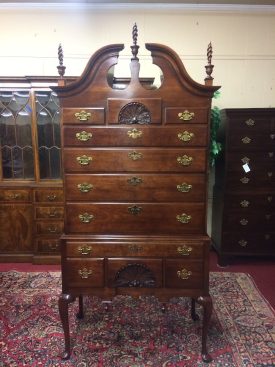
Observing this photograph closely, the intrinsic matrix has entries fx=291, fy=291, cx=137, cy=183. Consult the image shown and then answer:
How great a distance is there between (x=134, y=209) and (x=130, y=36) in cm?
259

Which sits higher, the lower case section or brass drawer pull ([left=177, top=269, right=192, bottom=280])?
brass drawer pull ([left=177, top=269, right=192, bottom=280])

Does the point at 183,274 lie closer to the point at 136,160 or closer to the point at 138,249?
the point at 138,249

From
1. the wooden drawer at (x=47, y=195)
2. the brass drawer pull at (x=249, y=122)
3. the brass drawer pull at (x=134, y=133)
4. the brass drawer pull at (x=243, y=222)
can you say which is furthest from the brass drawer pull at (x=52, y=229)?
the brass drawer pull at (x=249, y=122)

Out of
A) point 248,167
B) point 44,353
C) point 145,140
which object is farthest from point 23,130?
point 248,167

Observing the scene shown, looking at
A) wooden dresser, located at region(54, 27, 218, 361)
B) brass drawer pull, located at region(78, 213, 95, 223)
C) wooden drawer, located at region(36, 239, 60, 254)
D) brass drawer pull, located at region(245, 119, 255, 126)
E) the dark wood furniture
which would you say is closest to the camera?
wooden dresser, located at region(54, 27, 218, 361)

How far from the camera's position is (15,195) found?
3402mm

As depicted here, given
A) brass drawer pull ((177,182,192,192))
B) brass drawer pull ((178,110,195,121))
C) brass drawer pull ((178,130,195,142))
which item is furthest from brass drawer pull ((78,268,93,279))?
brass drawer pull ((178,110,195,121))

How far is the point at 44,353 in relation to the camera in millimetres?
2049

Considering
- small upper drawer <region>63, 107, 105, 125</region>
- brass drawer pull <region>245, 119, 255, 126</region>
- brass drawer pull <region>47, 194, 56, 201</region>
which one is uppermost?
brass drawer pull <region>245, 119, 255, 126</region>

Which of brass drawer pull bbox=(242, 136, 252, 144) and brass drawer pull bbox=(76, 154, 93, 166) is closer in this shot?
brass drawer pull bbox=(76, 154, 93, 166)

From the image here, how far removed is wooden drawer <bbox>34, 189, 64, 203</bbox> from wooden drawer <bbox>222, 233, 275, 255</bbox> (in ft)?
6.53

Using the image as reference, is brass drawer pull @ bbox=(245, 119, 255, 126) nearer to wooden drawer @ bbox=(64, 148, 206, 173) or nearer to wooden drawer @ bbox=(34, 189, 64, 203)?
wooden drawer @ bbox=(64, 148, 206, 173)

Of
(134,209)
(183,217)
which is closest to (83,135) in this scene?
(134,209)

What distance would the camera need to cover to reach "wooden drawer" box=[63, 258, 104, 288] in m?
1.90
